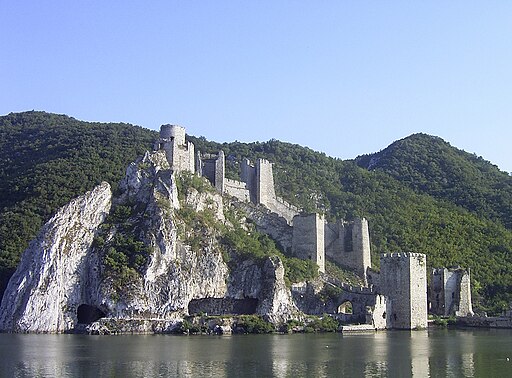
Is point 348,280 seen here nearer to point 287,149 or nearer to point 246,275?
point 246,275

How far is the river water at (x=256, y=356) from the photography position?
115 feet

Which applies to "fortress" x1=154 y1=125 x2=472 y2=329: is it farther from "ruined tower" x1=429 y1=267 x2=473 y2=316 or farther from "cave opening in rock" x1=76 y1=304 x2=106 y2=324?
"cave opening in rock" x1=76 y1=304 x2=106 y2=324

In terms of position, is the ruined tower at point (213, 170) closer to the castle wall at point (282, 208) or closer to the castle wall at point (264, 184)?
the castle wall at point (264, 184)

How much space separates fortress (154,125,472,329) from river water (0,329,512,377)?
651 cm

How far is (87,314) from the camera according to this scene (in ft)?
212

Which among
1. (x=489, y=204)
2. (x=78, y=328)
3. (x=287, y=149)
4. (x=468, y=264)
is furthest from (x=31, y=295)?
(x=287, y=149)

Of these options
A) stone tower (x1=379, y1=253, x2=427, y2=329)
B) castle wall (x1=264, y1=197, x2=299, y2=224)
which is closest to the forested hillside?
castle wall (x1=264, y1=197, x2=299, y2=224)

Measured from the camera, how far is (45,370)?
35250mm

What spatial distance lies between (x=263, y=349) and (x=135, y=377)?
13.5m

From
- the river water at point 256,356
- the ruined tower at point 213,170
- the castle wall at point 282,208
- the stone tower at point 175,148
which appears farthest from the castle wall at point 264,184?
the river water at point 256,356

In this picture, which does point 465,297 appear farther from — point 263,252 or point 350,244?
point 263,252

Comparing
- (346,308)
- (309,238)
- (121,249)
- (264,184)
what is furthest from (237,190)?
(121,249)

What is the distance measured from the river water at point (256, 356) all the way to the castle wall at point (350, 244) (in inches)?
658

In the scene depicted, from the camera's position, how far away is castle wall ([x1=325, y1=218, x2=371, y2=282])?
73438mm
